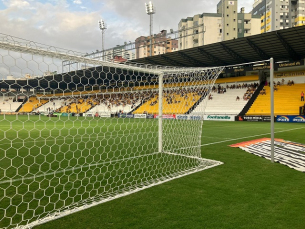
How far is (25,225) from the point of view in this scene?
2.60 m

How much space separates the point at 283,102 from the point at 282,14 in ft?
207

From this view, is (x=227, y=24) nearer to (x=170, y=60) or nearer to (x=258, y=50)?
(x=170, y=60)

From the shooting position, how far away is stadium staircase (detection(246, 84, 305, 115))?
23.3m

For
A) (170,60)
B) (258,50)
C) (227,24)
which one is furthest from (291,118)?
(227,24)

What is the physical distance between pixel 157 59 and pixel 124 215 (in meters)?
27.0

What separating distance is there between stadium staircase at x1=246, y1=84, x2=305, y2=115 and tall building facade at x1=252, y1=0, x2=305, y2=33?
5420 cm

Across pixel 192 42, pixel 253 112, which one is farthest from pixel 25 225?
pixel 192 42

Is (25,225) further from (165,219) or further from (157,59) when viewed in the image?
(157,59)

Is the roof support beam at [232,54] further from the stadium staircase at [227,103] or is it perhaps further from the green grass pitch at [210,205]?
the green grass pitch at [210,205]

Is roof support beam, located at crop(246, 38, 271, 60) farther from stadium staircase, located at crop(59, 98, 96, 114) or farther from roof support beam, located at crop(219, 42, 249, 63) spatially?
stadium staircase, located at crop(59, 98, 96, 114)

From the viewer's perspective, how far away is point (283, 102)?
24438 millimetres

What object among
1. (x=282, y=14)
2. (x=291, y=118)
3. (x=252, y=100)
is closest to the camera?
(x=291, y=118)

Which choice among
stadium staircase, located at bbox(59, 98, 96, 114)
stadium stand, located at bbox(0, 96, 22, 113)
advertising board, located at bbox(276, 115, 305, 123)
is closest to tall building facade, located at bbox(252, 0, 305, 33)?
advertising board, located at bbox(276, 115, 305, 123)

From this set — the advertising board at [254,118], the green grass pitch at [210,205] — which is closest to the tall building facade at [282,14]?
the advertising board at [254,118]
